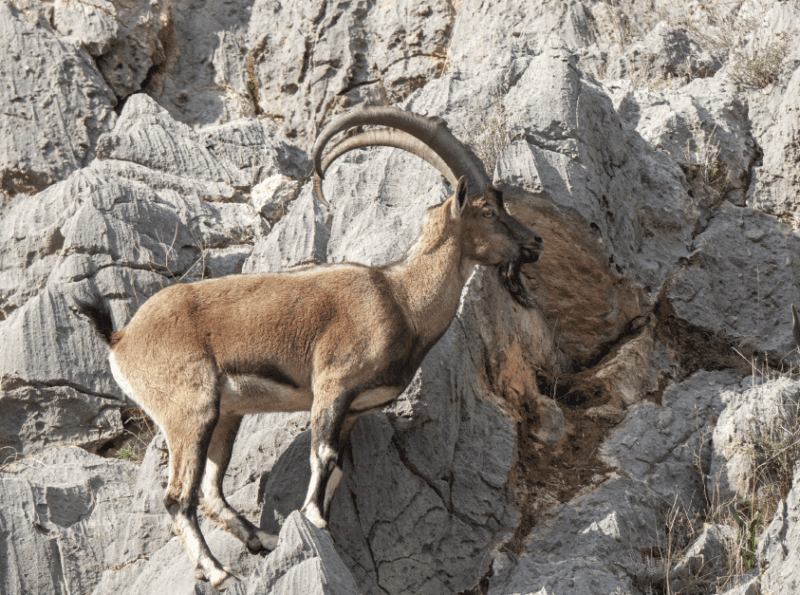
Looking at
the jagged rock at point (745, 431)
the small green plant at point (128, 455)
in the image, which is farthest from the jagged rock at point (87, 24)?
the jagged rock at point (745, 431)

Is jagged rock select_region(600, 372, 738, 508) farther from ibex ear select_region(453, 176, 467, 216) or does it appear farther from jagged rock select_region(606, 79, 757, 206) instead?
ibex ear select_region(453, 176, 467, 216)

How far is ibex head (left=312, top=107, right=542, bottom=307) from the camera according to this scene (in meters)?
5.68

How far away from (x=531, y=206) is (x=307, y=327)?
2.37m

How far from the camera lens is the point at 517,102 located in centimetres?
737

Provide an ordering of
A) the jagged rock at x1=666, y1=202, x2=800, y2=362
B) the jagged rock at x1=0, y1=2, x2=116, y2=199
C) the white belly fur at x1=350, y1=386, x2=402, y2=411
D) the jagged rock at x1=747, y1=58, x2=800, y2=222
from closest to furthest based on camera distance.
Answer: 1. the white belly fur at x1=350, y1=386, x2=402, y2=411
2. the jagged rock at x1=666, y1=202, x2=800, y2=362
3. the jagged rock at x1=747, y1=58, x2=800, y2=222
4. the jagged rock at x1=0, y1=2, x2=116, y2=199

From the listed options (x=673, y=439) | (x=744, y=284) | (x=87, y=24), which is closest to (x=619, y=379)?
(x=673, y=439)

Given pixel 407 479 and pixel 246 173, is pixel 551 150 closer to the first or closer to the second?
pixel 407 479

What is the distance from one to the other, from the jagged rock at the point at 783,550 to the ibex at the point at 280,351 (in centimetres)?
232

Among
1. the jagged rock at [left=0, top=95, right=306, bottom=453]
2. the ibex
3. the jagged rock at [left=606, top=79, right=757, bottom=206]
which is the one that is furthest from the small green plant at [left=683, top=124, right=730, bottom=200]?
the jagged rock at [left=0, top=95, right=306, bottom=453]

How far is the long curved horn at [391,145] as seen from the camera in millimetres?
5934

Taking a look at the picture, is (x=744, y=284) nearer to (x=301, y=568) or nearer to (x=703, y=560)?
(x=703, y=560)

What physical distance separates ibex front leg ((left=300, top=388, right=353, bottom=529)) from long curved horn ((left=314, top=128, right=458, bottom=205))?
64.6 inches

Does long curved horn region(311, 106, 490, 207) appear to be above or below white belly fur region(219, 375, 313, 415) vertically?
above

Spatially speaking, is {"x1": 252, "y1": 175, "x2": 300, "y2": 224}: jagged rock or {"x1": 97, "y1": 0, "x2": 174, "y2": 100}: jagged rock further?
{"x1": 97, "y1": 0, "x2": 174, "y2": 100}: jagged rock
